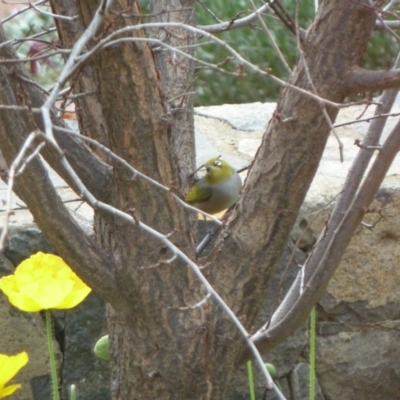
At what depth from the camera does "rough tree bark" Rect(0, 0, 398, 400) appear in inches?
56.1

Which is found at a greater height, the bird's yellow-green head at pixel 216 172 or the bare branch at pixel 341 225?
the bare branch at pixel 341 225

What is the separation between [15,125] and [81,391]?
1510 millimetres

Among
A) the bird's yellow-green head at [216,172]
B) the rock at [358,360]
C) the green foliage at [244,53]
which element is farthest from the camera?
the green foliage at [244,53]

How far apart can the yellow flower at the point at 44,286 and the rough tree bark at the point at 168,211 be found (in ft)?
0.12

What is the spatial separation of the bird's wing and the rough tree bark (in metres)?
0.93

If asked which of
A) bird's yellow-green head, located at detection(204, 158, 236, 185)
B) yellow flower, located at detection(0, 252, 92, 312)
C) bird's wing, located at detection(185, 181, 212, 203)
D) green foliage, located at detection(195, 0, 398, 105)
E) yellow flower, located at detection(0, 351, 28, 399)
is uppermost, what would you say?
yellow flower, located at detection(0, 252, 92, 312)

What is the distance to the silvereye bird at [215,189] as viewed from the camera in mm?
2549

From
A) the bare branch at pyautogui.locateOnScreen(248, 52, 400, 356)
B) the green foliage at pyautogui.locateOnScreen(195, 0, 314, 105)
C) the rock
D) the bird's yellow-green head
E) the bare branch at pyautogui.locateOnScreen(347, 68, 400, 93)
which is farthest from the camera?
the green foliage at pyautogui.locateOnScreen(195, 0, 314, 105)

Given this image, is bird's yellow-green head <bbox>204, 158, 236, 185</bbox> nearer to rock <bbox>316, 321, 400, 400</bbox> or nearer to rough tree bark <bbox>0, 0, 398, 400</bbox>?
rock <bbox>316, 321, 400, 400</bbox>

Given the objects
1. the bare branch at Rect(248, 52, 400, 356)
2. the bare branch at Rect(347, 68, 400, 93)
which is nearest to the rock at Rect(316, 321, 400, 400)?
the bare branch at Rect(248, 52, 400, 356)

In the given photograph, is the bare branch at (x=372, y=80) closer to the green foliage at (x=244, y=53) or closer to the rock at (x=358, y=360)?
the rock at (x=358, y=360)

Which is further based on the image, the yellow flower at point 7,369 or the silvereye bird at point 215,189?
the silvereye bird at point 215,189

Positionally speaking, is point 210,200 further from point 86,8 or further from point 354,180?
point 86,8

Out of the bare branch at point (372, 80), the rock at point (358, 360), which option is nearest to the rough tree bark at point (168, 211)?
the bare branch at point (372, 80)
